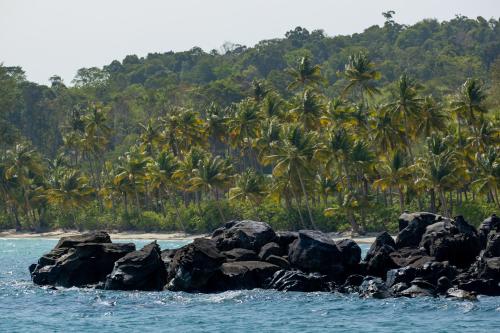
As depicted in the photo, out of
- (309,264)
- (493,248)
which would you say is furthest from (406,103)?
(493,248)

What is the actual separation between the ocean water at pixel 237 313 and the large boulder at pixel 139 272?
1.00m

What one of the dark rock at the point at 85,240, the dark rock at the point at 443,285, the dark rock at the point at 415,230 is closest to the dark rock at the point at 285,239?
the dark rock at the point at 415,230

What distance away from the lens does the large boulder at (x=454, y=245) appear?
58594mm

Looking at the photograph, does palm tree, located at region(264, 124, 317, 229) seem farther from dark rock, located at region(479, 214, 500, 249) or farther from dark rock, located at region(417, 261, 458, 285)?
dark rock, located at region(417, 261, 458, 285)

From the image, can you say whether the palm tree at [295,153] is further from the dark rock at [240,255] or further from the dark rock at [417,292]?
the dark rock at [417,292]

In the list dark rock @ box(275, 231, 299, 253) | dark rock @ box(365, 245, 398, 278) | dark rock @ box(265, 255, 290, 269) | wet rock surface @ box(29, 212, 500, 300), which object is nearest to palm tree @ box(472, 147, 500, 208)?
wet rock surface @ box(29, 212, 500, 300)

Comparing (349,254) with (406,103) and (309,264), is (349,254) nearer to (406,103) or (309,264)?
(309,264)

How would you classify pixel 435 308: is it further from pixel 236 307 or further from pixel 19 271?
pixel 19 271

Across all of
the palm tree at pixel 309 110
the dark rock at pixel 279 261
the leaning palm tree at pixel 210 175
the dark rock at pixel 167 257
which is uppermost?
the palm tree at pixel 309 110

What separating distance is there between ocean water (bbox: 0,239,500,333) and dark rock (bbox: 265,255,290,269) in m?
3.65

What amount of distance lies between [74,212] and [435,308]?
293 feet

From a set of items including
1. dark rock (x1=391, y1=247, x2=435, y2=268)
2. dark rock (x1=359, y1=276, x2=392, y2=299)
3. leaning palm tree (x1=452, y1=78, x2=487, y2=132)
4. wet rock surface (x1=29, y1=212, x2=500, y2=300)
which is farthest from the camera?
leaning palm tree (x1=452, y1=78, x2=487, y2=132)

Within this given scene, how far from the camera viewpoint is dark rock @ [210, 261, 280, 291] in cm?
5822

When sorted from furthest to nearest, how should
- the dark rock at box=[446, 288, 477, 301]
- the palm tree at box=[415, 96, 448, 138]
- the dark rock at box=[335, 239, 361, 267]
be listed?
the palm tree at box=[415, 96, 448, 138] < the dark rock at box=[335, 239, 361, 267] < the dark rock at box=[446, 288, 477, 301]
